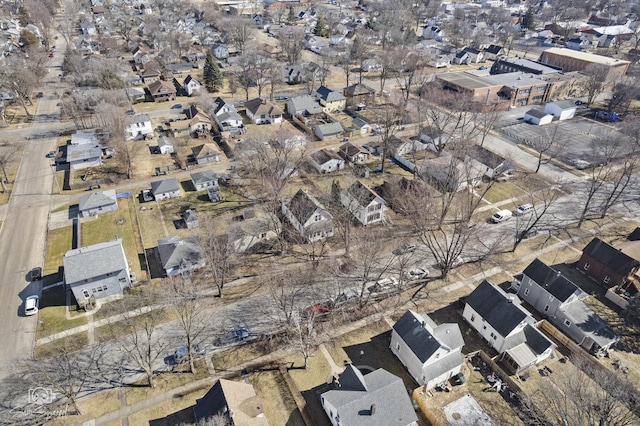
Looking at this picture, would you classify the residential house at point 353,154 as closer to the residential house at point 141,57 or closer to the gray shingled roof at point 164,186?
the gray shingled roof at point 164,186

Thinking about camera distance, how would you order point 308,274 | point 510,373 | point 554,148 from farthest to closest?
point 554,148
point 308,274
point 510,373

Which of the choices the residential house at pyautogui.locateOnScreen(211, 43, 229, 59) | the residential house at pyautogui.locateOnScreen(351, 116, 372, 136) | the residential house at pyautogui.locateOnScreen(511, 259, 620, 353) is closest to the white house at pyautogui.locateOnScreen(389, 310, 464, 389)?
the residential house at pyautogui.locateOnScreen(511, 259, 620, 353)

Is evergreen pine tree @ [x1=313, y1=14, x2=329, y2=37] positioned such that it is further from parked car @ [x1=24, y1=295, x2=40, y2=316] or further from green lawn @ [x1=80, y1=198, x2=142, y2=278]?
parked car @ [x1=24, y1=295, x2=40, y2=316]

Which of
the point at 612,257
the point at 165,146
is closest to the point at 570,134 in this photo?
the point at 612,257

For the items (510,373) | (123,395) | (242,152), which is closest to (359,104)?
(242,152)

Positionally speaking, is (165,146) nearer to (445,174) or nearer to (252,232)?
(252,232)

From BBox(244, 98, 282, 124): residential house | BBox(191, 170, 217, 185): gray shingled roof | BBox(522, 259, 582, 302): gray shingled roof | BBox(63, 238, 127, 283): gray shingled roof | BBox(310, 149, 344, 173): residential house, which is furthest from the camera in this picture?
BBox(244, 98, 282, 124): residential house

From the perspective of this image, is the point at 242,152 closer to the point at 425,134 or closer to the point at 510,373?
the point at 425,134
